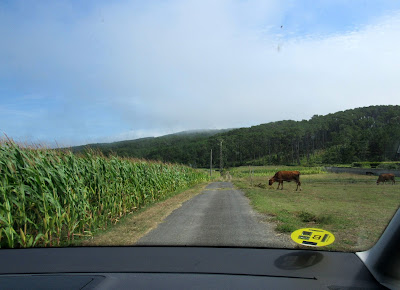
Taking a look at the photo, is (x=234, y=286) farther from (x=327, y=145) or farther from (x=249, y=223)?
(x=249, y=223)

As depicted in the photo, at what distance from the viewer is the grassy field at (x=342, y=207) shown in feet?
8.91

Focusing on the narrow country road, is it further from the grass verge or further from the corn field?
the corn field

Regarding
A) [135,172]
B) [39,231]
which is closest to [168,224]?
[39,231]

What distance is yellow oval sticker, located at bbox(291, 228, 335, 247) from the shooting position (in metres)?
2.29

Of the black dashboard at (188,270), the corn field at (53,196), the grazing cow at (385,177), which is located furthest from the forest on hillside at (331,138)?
the corn field at (53,196)

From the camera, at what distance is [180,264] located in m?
2.39

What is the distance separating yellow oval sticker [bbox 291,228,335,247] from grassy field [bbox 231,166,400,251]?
0.28 meters

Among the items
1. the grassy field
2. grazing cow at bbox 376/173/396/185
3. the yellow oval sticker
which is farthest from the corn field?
grazing cow at bbox 376/173/396/185

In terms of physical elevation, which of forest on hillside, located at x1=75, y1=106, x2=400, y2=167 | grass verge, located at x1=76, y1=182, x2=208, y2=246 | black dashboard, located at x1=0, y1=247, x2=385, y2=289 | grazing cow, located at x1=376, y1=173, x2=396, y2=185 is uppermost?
forest on hillside, located at x1=75, y1=106, x2=400, y2=167

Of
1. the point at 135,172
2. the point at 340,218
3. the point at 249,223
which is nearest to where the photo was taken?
the point at 340,218

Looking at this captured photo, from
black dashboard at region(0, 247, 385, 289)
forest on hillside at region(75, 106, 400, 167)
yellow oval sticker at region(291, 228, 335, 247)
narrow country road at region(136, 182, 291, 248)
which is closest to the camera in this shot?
black dashboard at region(0, 247, 385, 289)

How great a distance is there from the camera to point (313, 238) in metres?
2.35

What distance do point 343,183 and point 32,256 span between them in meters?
3.72

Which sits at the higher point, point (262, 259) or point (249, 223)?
point (262, 259)
